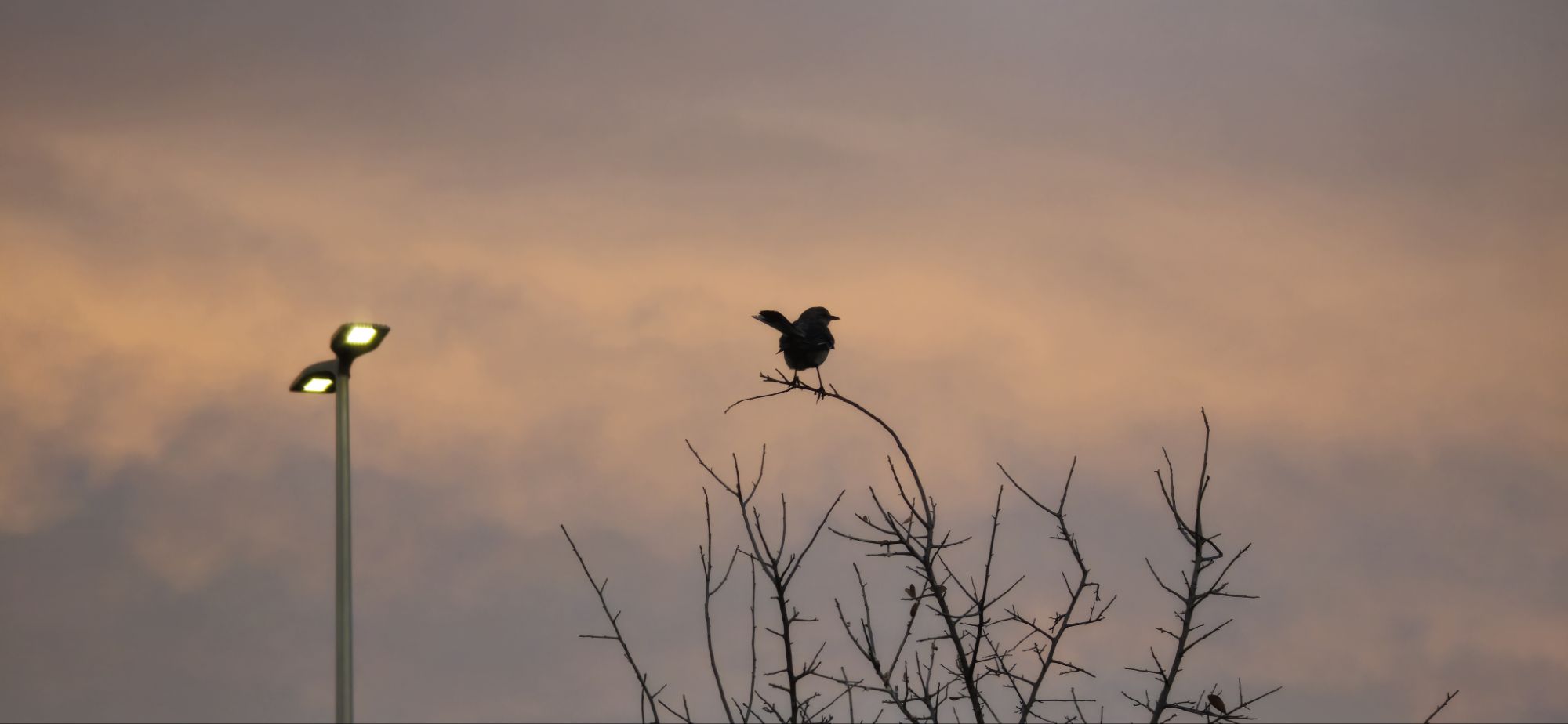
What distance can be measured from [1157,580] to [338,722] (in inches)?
176

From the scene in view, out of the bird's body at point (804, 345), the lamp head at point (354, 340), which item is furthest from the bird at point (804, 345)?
the lamp head at point (354, 340)

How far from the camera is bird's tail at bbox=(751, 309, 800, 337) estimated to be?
1220 centimetres

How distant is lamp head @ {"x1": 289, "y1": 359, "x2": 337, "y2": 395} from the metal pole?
23 cm

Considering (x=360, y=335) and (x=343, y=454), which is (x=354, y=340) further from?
(x=343, y=454)

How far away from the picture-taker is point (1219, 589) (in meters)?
7.38

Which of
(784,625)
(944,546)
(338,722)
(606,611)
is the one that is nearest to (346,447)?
(338,722)

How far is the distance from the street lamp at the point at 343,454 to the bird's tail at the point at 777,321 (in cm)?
355

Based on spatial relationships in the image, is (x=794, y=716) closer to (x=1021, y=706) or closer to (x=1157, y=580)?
(x=1021, y=706)

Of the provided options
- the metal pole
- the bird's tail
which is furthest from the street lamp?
the bird's tail

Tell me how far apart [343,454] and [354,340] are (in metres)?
0.72

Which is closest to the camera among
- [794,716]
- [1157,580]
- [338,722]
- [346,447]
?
[794,716]

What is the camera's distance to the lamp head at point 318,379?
9438 millimetres

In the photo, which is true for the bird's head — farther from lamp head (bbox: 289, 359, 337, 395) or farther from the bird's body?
lamp head (bbox: 289, 359, 337, 395)

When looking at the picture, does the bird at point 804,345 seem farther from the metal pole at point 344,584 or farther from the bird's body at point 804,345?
the metal pole at point 344,584
